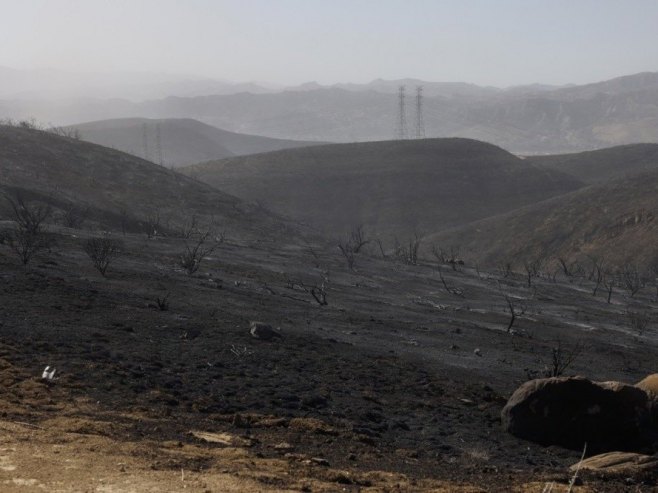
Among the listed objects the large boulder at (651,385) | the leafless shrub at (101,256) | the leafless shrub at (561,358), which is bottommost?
the leafless shrub at (561,358)

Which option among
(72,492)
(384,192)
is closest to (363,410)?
(72,492)

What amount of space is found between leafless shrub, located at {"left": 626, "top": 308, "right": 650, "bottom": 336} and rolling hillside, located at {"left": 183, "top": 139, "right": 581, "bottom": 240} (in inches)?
1729

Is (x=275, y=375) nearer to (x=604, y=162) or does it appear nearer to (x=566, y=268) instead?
(x=566, y=268)

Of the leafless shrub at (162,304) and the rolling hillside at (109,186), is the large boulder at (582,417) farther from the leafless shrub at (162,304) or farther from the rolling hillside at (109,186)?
the rolling hillside at (109,186)

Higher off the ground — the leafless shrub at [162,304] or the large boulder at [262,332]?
the leafless shrub at [162,304]

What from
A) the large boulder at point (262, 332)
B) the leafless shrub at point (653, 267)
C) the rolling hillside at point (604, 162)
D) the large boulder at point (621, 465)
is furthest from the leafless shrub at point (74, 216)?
the rolling hillside at point (604, 162)

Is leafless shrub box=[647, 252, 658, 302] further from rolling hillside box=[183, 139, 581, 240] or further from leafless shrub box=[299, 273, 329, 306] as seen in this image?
leafless shrub box=[299, 273, 329, 306]

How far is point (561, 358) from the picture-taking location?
16.4 m

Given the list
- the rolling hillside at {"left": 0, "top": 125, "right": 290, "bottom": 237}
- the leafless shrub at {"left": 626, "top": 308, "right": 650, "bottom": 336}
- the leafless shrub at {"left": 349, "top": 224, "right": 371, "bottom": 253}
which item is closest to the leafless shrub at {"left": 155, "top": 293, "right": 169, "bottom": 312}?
the leafless shrub at {"left": 626, "top": 308, "right": 650, "bottom": 336}

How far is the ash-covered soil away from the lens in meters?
8.43

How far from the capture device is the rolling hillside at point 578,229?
Answer: 2253 inches

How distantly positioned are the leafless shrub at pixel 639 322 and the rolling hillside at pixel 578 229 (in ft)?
81.4

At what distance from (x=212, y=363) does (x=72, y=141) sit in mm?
52016

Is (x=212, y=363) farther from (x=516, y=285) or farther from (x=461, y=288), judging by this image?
(x=516, y=285)
